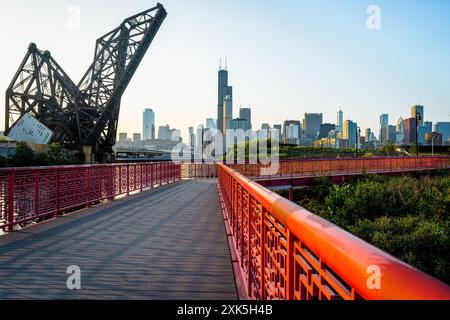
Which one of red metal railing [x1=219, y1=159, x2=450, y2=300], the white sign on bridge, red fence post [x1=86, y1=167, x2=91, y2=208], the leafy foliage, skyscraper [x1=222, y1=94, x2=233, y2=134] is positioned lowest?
the leafy foliage

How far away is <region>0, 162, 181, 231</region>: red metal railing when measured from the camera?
6945mm

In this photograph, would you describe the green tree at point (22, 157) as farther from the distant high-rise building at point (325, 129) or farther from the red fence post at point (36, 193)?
the distant high-rise building at point (325, 129)

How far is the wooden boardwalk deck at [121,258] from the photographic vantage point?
387cm

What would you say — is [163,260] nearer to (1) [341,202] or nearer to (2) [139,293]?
(2) [139,293]

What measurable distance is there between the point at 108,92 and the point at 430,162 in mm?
28660

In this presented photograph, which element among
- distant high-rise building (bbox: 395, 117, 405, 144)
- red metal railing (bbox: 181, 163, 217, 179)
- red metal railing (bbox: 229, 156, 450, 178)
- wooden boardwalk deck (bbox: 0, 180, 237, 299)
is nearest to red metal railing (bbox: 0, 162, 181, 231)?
wooden boardwalk deck (bbox: 0, 180, 237, 299)

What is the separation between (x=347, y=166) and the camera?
27.8 metres

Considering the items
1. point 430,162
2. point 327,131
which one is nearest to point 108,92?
point 430,162

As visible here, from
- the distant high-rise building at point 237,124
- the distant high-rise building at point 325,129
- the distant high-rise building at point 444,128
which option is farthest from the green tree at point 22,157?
the distant high-rise building at point 444,128

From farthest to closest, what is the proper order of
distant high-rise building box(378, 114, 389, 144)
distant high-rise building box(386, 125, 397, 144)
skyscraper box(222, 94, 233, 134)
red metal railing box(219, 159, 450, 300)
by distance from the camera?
1. skyscraper box(222, 94, 233, 134)
2. distant high-rise building box(378, 114, 389, 144)
3. distant high-rise building box(386, 125, 397, 144)
4. red metal railing box(219, 159, 450, 300)

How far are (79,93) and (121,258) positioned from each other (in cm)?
→ 3464

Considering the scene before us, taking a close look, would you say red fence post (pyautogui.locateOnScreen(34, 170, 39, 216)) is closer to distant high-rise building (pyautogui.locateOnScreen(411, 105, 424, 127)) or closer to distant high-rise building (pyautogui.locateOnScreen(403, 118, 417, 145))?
distant high-rise building (pyautogui.locateOnScreen(411, 105, 424, 127))

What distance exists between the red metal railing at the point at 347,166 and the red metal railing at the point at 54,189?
31.1 feet

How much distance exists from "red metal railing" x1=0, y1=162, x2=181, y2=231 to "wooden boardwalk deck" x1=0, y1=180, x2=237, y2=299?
15.3 inches
